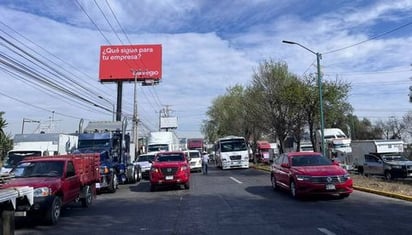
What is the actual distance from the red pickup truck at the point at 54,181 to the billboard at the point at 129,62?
43.7 m

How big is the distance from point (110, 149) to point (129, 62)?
1474 inches

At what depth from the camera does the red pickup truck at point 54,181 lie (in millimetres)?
11391

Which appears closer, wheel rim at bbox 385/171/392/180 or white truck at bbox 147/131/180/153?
wheel rim at bbox 385/171/392/180

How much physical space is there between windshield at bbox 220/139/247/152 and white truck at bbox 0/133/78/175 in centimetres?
1620

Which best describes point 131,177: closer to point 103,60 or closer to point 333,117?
point 333,117

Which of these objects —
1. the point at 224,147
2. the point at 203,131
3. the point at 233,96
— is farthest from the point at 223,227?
the point at 203,131

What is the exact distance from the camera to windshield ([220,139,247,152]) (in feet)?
130

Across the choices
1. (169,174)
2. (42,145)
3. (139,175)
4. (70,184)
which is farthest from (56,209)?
(139,175)

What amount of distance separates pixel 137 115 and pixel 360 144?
70.2 feet

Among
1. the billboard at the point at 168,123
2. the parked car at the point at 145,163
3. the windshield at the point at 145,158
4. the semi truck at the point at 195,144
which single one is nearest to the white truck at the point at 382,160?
the parked car at the point at 145,163

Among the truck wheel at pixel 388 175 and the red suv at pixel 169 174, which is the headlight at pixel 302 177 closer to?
the red suv at pixel 169 174

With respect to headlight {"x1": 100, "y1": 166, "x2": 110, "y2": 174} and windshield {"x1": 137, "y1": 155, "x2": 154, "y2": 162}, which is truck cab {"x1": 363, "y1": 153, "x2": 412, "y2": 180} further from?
headlight {"x1": 100, "y1": 166, "x2": 110, "y2": 174}

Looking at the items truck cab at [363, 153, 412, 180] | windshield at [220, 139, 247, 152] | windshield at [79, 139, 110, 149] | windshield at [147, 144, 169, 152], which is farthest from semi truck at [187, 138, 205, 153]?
windshield at [79, 139, 110, 149]

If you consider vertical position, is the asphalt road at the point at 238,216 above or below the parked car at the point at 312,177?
below
